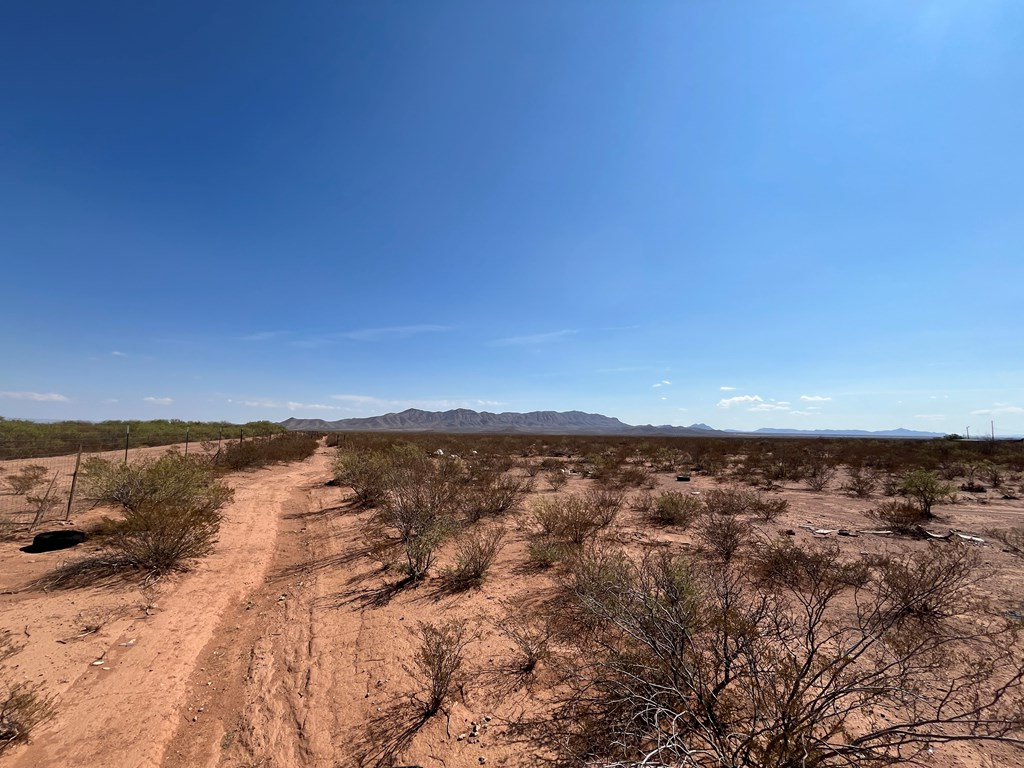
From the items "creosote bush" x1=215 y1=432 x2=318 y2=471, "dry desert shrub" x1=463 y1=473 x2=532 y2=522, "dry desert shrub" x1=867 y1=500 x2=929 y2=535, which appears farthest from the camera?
"creosote bush" x1=215 y1=432 x2=318 y2=471

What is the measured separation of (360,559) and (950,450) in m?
37.7

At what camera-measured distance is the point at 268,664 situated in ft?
15.9

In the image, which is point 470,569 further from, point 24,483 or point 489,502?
point 24,483

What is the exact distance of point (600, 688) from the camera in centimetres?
391

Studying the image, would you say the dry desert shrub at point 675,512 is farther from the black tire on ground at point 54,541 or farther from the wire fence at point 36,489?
the wire fence at point 36,489

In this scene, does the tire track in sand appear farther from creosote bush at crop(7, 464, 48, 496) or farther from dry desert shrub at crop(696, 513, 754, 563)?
creosote bush at crop(7, 464, 48, 496)

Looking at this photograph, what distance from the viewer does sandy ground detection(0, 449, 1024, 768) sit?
361cm

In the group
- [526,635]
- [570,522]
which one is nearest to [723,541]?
[570,522]

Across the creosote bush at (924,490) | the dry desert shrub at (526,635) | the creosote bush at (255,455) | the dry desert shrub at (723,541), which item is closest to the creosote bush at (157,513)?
the dry desert shrub at (526,635)

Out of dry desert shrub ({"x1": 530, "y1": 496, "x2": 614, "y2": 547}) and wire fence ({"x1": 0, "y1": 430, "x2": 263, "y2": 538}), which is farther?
wire fence ({"x1": 0, "y1": 430, "x2": 263, "y2": 538})

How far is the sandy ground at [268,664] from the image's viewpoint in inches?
142

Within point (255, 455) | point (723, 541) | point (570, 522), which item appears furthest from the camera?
point (255, 455)

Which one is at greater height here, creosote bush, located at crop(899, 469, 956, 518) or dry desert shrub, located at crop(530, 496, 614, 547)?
creosote bush, located at crop(899, 469, 956, 518)

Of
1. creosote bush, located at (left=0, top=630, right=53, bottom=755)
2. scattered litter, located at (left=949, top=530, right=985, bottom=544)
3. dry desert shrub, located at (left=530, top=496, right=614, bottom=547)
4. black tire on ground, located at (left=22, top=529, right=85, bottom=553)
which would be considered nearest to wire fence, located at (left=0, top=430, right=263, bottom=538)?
black tire on ground, located at (left=22, top=529, right=85, bottom=553)
